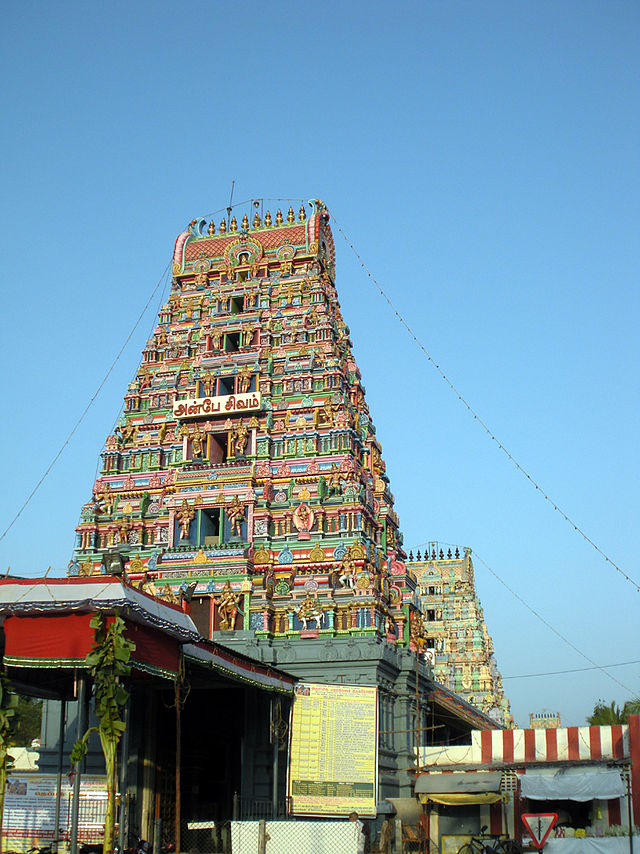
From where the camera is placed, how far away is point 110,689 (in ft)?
64.3

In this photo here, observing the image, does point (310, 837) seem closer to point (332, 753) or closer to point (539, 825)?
point (539, 825)

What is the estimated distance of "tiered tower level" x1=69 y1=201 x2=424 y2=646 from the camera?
37.8 m

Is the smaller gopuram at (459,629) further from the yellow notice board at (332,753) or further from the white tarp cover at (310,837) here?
the white tarp cover at (310,837)

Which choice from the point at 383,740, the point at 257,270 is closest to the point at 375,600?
the point at 383,740

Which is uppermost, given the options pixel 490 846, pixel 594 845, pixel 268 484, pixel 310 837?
pixel 268 484

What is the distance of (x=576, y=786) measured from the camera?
30.0 meters

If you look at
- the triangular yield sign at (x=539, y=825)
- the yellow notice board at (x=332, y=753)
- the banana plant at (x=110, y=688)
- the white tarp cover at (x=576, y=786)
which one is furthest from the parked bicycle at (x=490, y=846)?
the banana plant at (x=110, y=688)

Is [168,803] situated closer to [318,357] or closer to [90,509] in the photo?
[90,509]

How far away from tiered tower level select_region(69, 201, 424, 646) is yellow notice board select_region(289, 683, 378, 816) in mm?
3850

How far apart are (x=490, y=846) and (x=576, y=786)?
3274 mm

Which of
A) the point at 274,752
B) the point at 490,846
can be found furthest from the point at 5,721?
the point at 490,846

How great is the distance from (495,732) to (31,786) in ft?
52.1

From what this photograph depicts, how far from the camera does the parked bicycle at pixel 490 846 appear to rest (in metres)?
27.8

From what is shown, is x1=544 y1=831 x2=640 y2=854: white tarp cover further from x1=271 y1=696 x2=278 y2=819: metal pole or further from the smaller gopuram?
the smaller gopuram
